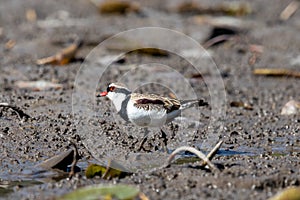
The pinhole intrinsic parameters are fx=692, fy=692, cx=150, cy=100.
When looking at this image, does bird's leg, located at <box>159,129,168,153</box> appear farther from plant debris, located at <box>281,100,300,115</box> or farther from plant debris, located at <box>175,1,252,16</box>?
plant debris, located at <box>175,1,252,16</box>

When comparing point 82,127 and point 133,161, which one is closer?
point 133,161

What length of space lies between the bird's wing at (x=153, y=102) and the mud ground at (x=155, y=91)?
654 mm

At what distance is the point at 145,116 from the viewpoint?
24.7 feet

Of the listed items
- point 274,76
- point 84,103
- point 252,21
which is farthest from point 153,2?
point 84,103

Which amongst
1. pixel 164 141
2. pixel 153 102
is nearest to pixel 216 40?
pixel 164 141

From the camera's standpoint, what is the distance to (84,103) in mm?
10055

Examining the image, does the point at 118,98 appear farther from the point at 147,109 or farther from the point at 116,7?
the point at 116,7

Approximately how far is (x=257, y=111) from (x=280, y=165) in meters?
3.10

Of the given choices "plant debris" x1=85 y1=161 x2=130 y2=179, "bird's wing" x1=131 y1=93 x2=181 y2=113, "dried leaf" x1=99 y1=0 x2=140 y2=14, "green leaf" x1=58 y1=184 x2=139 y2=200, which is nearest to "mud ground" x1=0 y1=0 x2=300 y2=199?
"plant debris" x1=85 y1=161 x2=130 y2=179

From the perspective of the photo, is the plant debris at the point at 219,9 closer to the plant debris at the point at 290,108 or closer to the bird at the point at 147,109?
the plant debris at the point at 290,108

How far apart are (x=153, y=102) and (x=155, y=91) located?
10.8 feet

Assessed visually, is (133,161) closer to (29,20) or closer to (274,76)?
(274,76)

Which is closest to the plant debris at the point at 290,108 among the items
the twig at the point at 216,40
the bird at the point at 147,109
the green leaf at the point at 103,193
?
the bird at the point at 147,109

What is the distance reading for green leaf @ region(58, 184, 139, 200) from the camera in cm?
553
